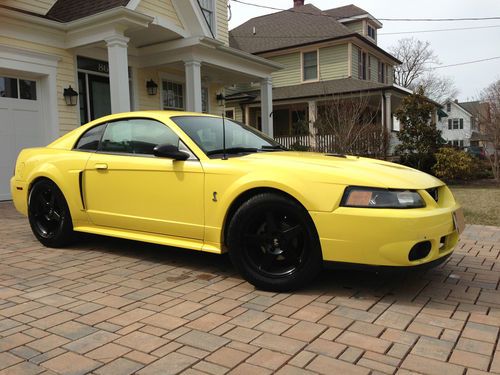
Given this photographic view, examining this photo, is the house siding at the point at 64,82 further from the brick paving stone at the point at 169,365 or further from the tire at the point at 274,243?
the brick paving stone at the point at 169,365

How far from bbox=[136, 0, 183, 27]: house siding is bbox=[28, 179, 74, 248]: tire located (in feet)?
24.4

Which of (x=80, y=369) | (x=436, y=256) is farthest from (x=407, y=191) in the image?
(x=80, y=369)

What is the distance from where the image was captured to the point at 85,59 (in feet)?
36.4

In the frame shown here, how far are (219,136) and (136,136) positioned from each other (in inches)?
33.9

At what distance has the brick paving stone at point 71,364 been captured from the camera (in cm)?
241

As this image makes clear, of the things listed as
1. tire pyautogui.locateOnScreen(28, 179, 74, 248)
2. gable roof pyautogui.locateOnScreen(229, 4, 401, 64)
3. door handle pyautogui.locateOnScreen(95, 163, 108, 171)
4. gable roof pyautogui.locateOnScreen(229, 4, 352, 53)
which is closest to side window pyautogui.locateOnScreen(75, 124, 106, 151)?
door handle pyautogui.locateOnScreen(95, 163, 108, 171)

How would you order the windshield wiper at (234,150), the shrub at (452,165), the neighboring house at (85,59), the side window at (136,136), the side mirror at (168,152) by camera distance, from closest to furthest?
the side mirror at (168,152) → the windshield wiper at (234,150) → the side window at (136,136) → the neighboring house at (85,59) → the shrub at (452,165)

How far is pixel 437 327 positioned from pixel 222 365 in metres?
1.45

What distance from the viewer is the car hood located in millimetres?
3377

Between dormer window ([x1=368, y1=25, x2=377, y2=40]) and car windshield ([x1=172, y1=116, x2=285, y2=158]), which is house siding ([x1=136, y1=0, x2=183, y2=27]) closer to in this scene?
car windshield ([x1=172, y1=116, x2=285, y2=158])

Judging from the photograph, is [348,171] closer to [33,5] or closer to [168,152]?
[168,152]

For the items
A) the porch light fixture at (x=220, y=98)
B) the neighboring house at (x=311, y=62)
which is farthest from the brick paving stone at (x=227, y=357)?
the neighboring house at (x=311, y=62)

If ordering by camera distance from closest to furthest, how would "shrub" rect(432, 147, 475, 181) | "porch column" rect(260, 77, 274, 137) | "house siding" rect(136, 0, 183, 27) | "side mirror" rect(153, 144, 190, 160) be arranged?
1. "side mirror" rect(153, 144, 190, 160)
2. "house siding" rect(136, 0, 183, 27)
3. "porch column" rect(260, 77, 274, 137)
4. "shrub" rect(432, 147, 475, 181)

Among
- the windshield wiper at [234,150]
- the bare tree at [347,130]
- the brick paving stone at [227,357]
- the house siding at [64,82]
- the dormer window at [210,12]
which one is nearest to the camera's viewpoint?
the brick paving stone at [227,357]
